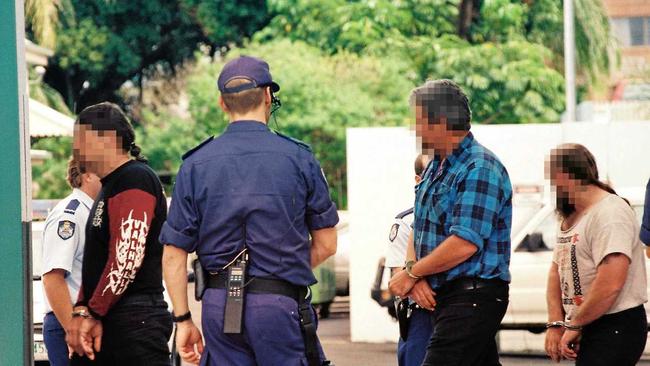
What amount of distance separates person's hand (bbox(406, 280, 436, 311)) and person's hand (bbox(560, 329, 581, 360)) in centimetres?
74

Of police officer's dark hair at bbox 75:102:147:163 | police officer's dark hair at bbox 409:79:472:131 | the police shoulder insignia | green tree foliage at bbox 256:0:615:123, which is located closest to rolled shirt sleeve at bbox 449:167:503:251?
police officer's dark hair at bbox 409:79:472:131

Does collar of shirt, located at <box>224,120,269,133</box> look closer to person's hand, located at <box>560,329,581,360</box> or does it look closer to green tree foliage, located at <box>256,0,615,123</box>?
person's hand, located at <box>560,329,581,360</box>

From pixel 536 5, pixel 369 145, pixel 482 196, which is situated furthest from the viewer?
pixel 536 5

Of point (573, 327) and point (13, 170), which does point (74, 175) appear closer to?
point (13, 170)

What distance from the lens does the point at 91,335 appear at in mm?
5375

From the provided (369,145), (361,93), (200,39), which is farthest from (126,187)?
(200,39)

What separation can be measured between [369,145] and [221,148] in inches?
355

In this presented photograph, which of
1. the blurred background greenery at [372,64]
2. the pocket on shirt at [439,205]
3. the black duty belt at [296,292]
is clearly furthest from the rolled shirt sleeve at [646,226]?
the blurred background greenery at [372,64]

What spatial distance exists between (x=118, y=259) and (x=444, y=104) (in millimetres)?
Answer: 1534

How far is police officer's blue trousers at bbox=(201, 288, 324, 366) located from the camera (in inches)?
185

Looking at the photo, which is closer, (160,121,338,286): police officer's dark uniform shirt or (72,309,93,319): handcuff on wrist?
(160,121,338,286): police officer's dark uniform shirt

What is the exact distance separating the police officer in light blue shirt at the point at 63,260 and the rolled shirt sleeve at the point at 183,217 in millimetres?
956

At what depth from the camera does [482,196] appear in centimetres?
519

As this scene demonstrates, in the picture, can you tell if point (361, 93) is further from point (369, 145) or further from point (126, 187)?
point (126, 187)
